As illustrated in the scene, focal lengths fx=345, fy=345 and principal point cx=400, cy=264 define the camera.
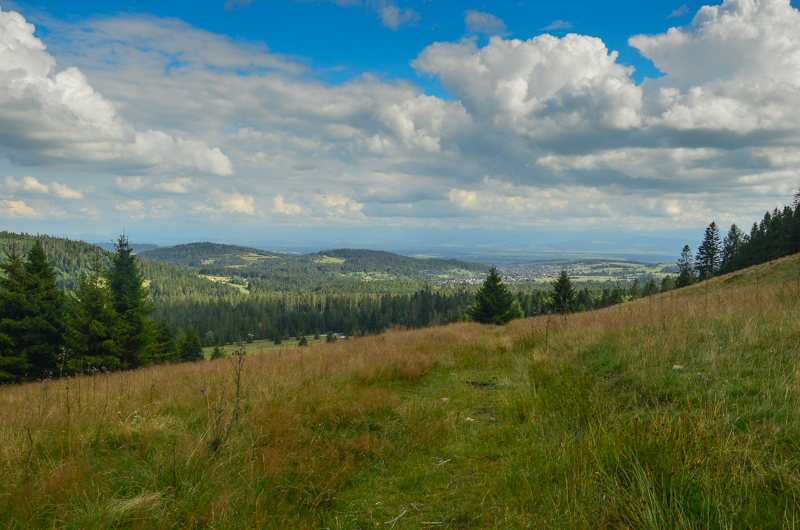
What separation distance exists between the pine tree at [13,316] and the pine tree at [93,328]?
2.23 meters

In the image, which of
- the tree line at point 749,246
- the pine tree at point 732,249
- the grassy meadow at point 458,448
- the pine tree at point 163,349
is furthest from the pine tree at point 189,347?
the pine tree at point 732,249

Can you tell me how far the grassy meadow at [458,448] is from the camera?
9.85ft

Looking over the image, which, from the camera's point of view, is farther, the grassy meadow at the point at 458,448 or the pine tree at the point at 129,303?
the pine tree at the point at 129,303

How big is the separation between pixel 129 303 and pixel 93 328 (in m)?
6.56

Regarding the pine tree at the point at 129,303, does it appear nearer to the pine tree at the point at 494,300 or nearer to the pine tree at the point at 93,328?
the pine tree at the point at 93,328

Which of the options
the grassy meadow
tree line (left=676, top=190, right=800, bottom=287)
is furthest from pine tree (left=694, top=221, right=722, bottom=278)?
the grassy meadow

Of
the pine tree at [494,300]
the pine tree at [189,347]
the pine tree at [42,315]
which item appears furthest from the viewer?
the pine tree at [189,347]

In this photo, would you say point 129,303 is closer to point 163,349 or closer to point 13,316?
point 13,316

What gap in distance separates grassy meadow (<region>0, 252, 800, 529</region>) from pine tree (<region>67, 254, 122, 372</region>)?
71.3ft

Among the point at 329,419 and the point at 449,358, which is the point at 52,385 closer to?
the point at 329,419

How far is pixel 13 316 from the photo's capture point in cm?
2195

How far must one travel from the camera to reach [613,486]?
3.14m

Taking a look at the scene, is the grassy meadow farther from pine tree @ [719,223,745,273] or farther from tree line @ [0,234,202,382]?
pine tree @ [719,223,745,273]

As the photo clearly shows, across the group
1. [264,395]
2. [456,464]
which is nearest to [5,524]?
[264,395]
